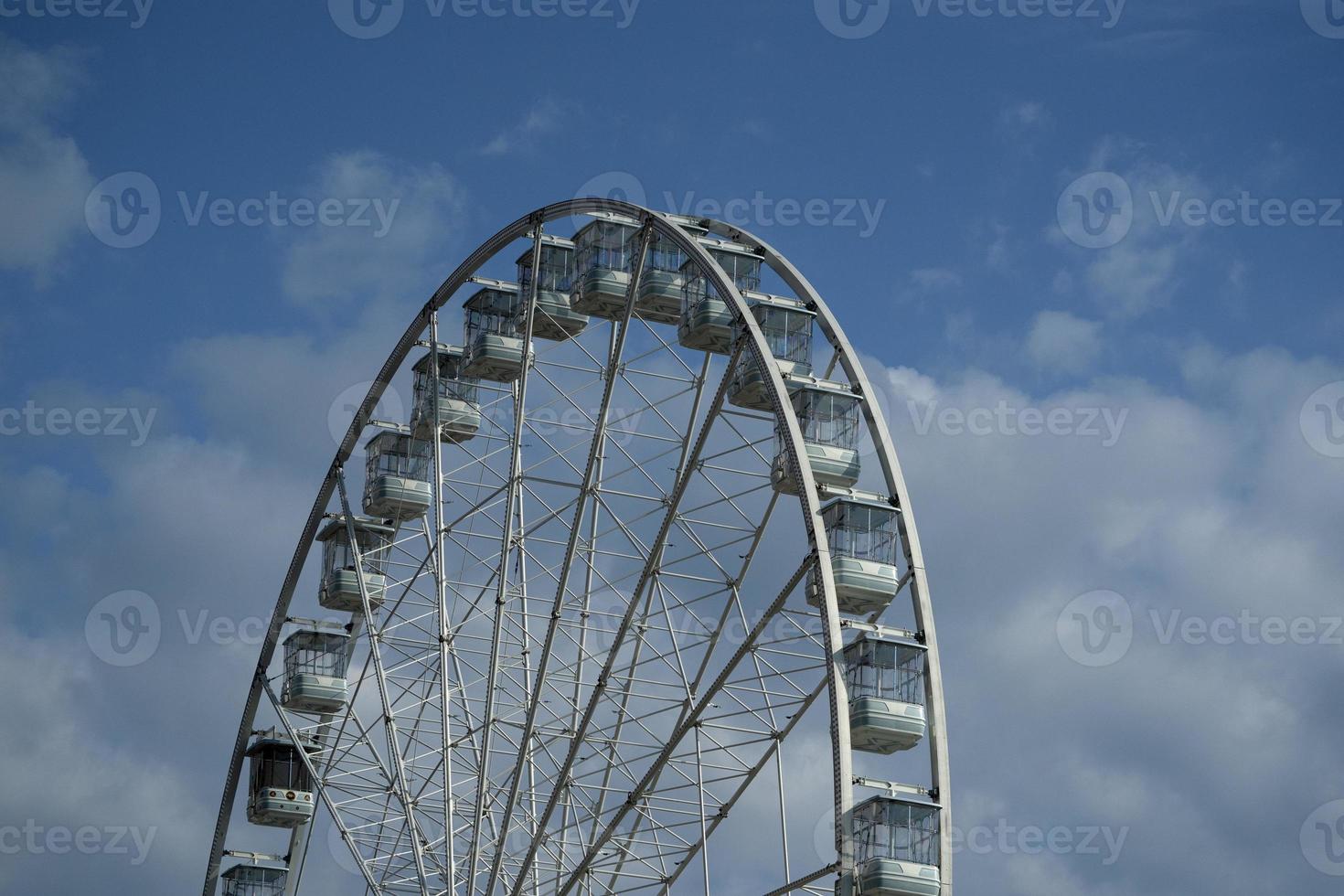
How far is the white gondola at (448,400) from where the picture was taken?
56.8 meters

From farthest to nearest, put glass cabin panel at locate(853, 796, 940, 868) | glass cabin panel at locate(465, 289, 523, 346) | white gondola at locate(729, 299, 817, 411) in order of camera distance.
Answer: glass cabin panel at locate(465, 289, 523, 346) → white gondola at locate(729, 299, 817, 411) → glass cabin panel at locate(853, 796, 940, 868)

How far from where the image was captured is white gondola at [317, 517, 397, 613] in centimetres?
5906

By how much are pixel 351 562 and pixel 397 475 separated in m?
2.71

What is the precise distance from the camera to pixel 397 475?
59062 millimetres

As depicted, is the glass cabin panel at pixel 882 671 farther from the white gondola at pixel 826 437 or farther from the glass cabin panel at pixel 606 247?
the glass cabin panel at pixel 606 247

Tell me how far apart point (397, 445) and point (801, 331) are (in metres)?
16.1

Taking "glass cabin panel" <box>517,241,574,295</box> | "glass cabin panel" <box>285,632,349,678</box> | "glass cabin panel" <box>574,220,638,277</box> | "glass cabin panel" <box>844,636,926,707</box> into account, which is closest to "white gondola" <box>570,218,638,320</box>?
"glass cabin panel" <box>574,220,638,277</box>

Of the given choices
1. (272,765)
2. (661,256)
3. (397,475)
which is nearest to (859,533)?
(661,256)

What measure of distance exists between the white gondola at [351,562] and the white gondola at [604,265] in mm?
11966

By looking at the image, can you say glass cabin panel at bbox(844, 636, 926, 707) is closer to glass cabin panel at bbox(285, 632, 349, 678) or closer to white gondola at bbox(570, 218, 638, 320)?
white gondola at bbox(570, 218, 638, 320)

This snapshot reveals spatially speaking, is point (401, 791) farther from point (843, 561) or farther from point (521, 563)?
point (843, 561)

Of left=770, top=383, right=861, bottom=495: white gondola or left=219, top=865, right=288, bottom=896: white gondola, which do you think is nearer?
left=770, top=383, right=861, bottom=495: white gondola

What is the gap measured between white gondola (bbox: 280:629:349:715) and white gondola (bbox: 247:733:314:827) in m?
2.06

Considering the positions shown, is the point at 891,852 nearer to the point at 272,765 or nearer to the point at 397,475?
the point at 397,475
